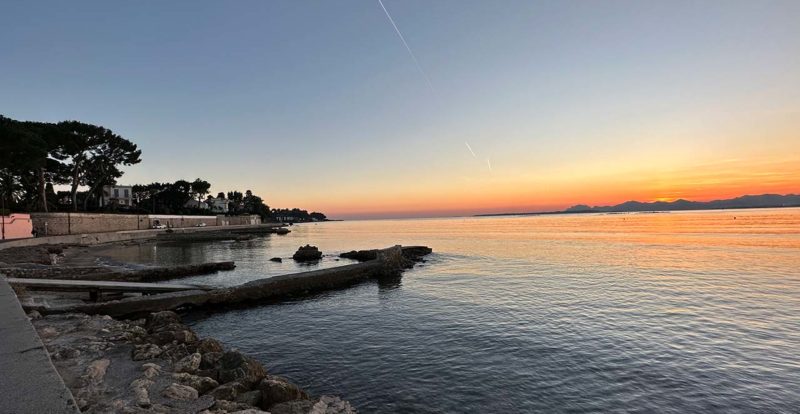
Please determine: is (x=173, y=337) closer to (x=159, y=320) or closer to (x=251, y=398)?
(x=159, y=320)

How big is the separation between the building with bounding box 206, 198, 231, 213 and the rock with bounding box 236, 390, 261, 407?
154m

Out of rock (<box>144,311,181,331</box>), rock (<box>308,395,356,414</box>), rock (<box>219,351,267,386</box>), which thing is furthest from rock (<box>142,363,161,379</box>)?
rock (<box>144,311,181,331</box>)

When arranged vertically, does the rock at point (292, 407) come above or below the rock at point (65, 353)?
below

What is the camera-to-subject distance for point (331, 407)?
6738mm

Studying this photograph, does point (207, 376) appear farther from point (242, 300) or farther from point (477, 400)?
point (242, 300)

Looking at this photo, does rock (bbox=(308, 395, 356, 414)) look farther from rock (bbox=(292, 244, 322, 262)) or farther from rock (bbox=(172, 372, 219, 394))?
rock (bbox=(292, 244, 322, 262))

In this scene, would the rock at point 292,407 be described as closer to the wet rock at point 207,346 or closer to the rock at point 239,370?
the rock at point 239,370

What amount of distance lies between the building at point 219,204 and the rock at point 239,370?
153m

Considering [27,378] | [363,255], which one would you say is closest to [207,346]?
[27,378]

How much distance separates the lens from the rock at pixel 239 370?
7.29 metres

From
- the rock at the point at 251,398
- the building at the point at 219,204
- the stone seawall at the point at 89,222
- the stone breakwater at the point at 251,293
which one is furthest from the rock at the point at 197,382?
the building at the point at 219,204

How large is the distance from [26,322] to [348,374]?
6.56 m

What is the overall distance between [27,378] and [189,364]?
119 inches

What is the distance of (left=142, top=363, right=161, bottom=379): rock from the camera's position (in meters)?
7.10
